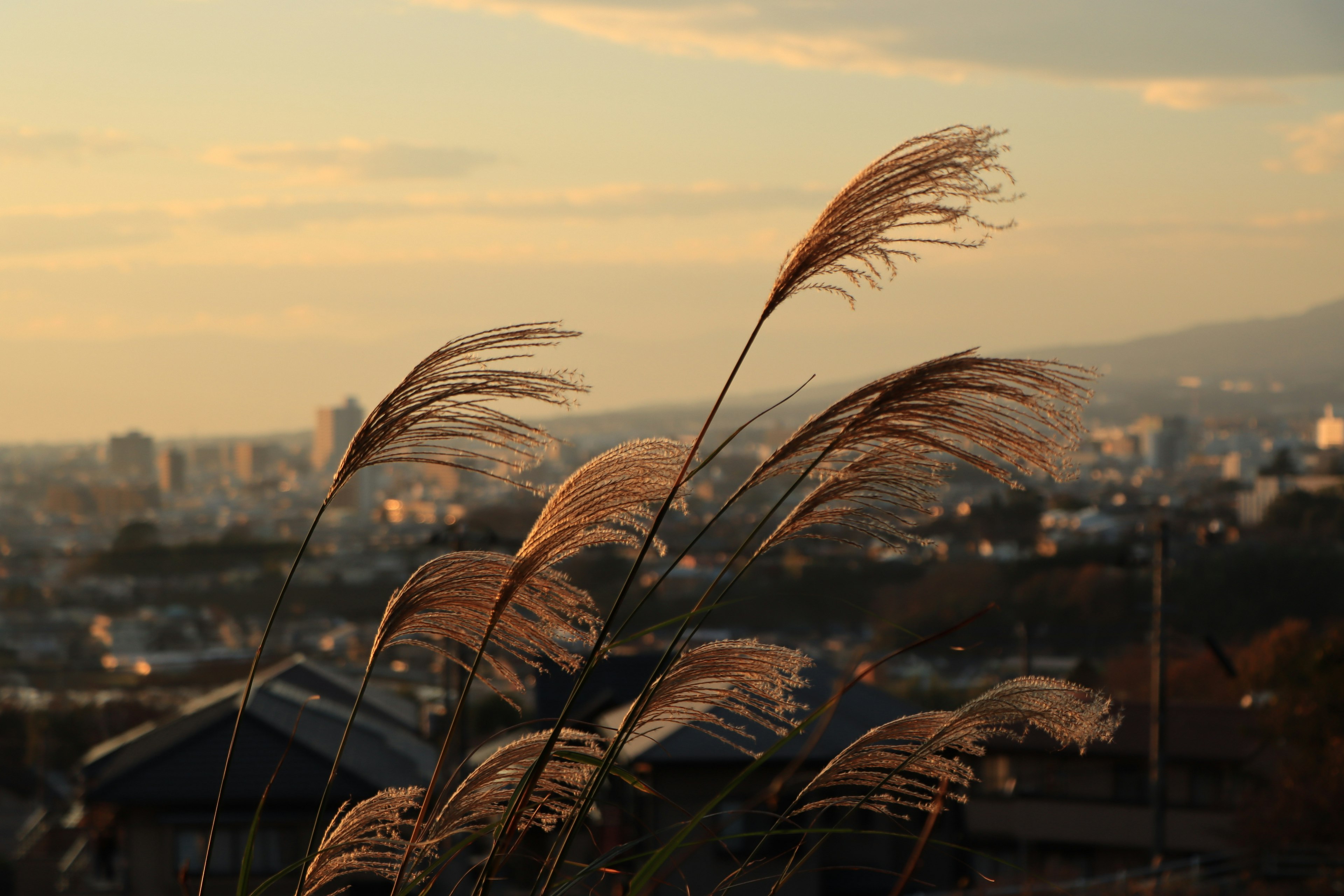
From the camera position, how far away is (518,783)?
6.61 ft

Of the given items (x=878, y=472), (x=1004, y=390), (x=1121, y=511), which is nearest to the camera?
(x=1004, y=390)

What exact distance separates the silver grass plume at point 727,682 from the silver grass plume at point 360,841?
440 mm

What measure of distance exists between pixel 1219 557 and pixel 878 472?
38211 millimetres

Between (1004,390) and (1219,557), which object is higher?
(1004,390)

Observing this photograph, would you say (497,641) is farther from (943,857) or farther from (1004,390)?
(943,857)

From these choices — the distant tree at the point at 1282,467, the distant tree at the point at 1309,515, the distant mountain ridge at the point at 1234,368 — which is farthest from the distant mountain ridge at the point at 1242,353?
the distant tree at the point at 1309,515

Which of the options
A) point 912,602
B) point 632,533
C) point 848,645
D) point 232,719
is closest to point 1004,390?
point 632,533

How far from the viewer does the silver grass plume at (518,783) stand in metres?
1.97

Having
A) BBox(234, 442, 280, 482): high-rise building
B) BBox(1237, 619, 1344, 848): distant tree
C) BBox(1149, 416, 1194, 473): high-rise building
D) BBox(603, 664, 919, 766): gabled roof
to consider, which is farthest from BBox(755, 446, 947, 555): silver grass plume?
BBox(234, 442, 280, 482): high-rise building

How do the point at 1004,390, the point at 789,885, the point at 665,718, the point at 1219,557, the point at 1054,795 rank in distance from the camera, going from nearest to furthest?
1. the point at 1004,390
2. the point at 665,718
3. the point at 789,885
4. the point at 1054,795
5. the point at 1219,557

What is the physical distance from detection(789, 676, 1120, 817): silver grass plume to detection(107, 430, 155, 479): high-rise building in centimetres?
8296

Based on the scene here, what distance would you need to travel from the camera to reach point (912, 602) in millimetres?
34312

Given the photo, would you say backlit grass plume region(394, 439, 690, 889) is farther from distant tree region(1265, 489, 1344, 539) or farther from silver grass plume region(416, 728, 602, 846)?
distant tree region(1265, 489, 1344, 539)

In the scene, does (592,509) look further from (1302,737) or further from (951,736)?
(1302,737)
